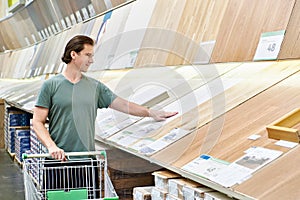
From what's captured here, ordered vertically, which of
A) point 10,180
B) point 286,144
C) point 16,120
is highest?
point 16,120

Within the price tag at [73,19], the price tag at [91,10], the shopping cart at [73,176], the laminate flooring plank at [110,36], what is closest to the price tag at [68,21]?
the price tag at [73,19]

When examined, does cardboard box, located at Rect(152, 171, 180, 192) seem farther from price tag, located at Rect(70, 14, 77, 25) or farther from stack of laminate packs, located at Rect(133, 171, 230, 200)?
price tag, located at Rect(70, 14, 77, 25)

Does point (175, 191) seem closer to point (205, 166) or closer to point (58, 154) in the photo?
point (205, 166)

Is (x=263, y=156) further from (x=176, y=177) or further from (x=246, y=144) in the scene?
(x=176, y=177)

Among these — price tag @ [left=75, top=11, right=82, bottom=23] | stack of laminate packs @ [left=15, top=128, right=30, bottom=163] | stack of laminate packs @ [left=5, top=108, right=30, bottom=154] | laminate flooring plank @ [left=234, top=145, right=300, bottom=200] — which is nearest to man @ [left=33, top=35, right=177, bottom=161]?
laminate flooring plank @ [left=234, top=145, right=300, bottom=200]

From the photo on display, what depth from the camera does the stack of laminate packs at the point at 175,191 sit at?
6.33 feet

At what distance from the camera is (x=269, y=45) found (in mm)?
2996

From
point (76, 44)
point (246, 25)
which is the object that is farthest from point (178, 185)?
point (246, 25)

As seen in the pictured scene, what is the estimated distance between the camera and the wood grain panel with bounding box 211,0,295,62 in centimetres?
301

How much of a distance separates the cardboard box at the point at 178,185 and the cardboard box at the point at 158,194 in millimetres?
46

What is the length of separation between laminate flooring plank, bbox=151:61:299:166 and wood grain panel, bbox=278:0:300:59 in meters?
0.07

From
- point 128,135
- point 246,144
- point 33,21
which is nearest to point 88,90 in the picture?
point 128,135

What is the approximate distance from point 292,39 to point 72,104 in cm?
130

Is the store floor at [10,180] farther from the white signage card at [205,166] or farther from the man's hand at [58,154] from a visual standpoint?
the white signage card at [205,166]
